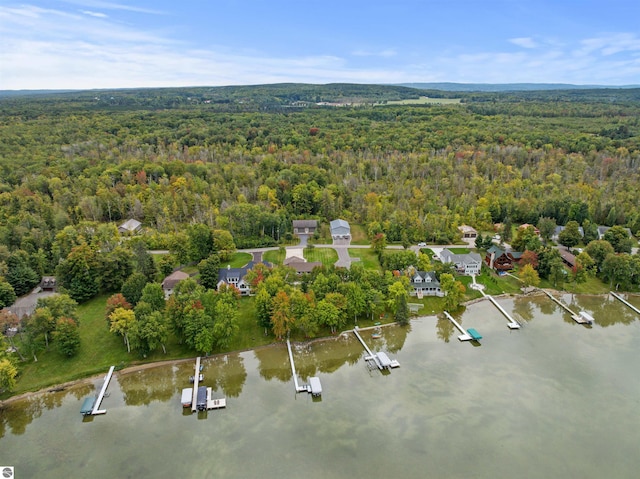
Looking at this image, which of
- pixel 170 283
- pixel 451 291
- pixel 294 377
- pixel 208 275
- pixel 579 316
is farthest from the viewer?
pixel 208 275

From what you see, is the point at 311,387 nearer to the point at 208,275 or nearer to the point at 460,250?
the point at 208,275

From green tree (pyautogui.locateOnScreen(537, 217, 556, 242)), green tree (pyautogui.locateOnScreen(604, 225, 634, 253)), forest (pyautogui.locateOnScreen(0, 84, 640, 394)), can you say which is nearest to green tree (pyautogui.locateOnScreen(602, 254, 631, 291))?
forest (pyautogui.locateOnScreen(0, 84, 640, 394))

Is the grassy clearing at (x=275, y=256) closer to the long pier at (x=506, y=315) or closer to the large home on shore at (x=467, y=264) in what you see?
the large home on shore at (x=467, y=264)

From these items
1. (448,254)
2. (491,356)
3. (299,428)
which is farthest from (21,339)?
(448,254)

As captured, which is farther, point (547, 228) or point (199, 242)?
point (547, 228)

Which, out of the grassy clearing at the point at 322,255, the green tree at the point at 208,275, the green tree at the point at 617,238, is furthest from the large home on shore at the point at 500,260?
the green tree at the point at 208,275

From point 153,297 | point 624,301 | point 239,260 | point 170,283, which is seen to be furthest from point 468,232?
point 153,297

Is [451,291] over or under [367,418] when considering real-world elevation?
over

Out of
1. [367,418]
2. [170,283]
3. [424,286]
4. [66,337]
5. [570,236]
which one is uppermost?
[66,337]
